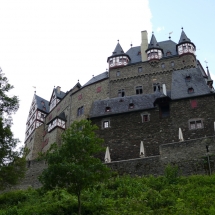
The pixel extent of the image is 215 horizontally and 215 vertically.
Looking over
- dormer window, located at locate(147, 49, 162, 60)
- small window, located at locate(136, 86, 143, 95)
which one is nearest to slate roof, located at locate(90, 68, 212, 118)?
small window, located at locate(136, 86, 143, 95)

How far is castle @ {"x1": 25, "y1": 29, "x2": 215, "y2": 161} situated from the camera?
102 ft

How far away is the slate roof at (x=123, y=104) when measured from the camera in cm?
3384

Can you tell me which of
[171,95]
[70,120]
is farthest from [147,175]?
[70,120]

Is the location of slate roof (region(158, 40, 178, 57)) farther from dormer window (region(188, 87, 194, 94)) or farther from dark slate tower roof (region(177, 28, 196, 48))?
dormer window (region(188, 87, 194, 94))

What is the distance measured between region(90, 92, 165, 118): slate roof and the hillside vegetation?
34.5 feet

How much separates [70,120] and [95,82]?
559 cm

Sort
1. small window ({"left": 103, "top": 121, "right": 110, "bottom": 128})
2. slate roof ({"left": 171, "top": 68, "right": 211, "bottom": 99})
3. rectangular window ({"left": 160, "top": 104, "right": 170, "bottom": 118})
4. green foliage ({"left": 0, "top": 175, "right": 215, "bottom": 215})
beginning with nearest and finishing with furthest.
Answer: green foliage ({"left": 0, "top": 175, "right": 215, "bottom": 215}) < rectangular window ({"left": 160, "top": 104, "right": 170, "bottom": 118}) < slate roof ({"left": 171, "top": 68, "right": 211, "bottom": 99}) < small window ({"left": 103, "top": 121, "right": 110, "bottom": 128})

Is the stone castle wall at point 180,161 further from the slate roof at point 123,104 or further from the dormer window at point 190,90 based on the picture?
the dormer window at point 190,90

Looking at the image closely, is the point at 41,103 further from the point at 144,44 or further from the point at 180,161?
the point at 180,161

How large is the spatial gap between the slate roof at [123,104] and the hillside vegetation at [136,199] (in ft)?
34.5

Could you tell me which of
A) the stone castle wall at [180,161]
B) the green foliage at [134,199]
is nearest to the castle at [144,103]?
the stone castle wall at [180,161]

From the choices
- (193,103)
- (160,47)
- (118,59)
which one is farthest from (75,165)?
(160,47)

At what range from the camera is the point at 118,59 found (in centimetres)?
4834

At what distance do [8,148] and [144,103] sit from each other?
16254mm
